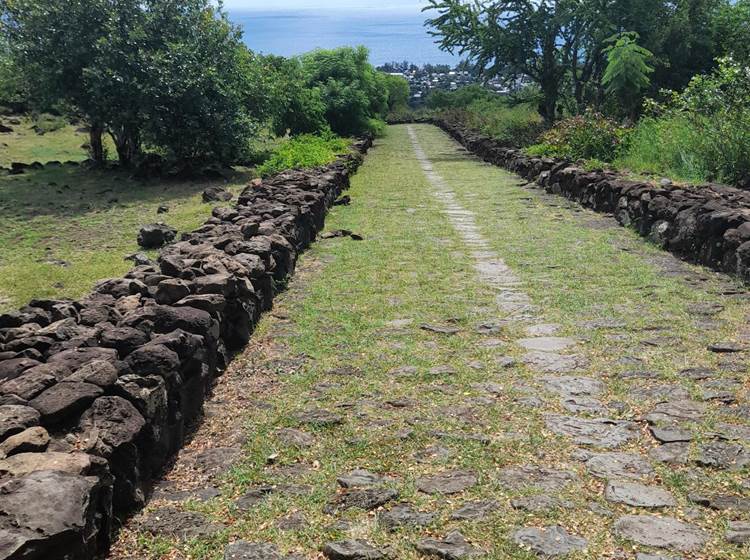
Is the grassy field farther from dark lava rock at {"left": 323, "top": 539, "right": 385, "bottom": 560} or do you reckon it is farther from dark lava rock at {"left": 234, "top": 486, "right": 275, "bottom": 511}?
dark lava rock at {"left": 323, "top": 539, "right": 385, "bottom": 560}

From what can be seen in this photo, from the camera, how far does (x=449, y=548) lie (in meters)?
3.29

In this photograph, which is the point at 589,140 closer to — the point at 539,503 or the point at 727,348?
the point at 727,348

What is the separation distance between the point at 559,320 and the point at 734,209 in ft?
11.6

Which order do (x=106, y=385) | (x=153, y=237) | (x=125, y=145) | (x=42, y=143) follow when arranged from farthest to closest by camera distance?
(x=42, y=143) → (x=125, y=145) → (x=153, y=237) → (x=106, y=385)

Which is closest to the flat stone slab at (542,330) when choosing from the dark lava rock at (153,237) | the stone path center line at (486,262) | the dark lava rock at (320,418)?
the stone path center line at (486,262)

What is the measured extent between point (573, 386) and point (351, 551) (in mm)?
2454

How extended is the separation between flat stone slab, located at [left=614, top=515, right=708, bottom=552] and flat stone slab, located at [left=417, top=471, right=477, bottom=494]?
779mm

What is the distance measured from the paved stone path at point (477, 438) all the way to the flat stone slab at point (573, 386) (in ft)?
0.07

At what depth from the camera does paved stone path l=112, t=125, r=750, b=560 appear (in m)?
3.42

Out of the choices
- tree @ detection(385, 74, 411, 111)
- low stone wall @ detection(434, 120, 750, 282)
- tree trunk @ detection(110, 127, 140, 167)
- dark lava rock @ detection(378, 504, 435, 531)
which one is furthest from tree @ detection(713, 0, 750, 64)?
tree @ detection(385, 74, 411, 111)

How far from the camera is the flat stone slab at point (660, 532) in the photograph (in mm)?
3314

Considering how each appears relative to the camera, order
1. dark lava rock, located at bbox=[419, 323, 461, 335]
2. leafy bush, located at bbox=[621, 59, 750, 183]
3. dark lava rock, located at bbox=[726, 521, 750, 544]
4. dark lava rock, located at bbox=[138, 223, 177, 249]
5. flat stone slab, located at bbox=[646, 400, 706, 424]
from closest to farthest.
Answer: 1. dark lava rock, located at bbox=[726, 521, 750, 544]
2. flat stone slab, located at bbox=[646, 400, 706, 424]
3. dark lava rock, located at bbox=[419, 323, 461, 335]
4. dark lava rock, located at bbox=[138, 223, 177, 249]
5. leafy bush, located at bbox=[621, 59, 750, 183]

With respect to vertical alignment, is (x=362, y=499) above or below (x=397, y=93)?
below

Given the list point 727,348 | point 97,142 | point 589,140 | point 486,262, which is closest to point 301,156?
point 97,142
